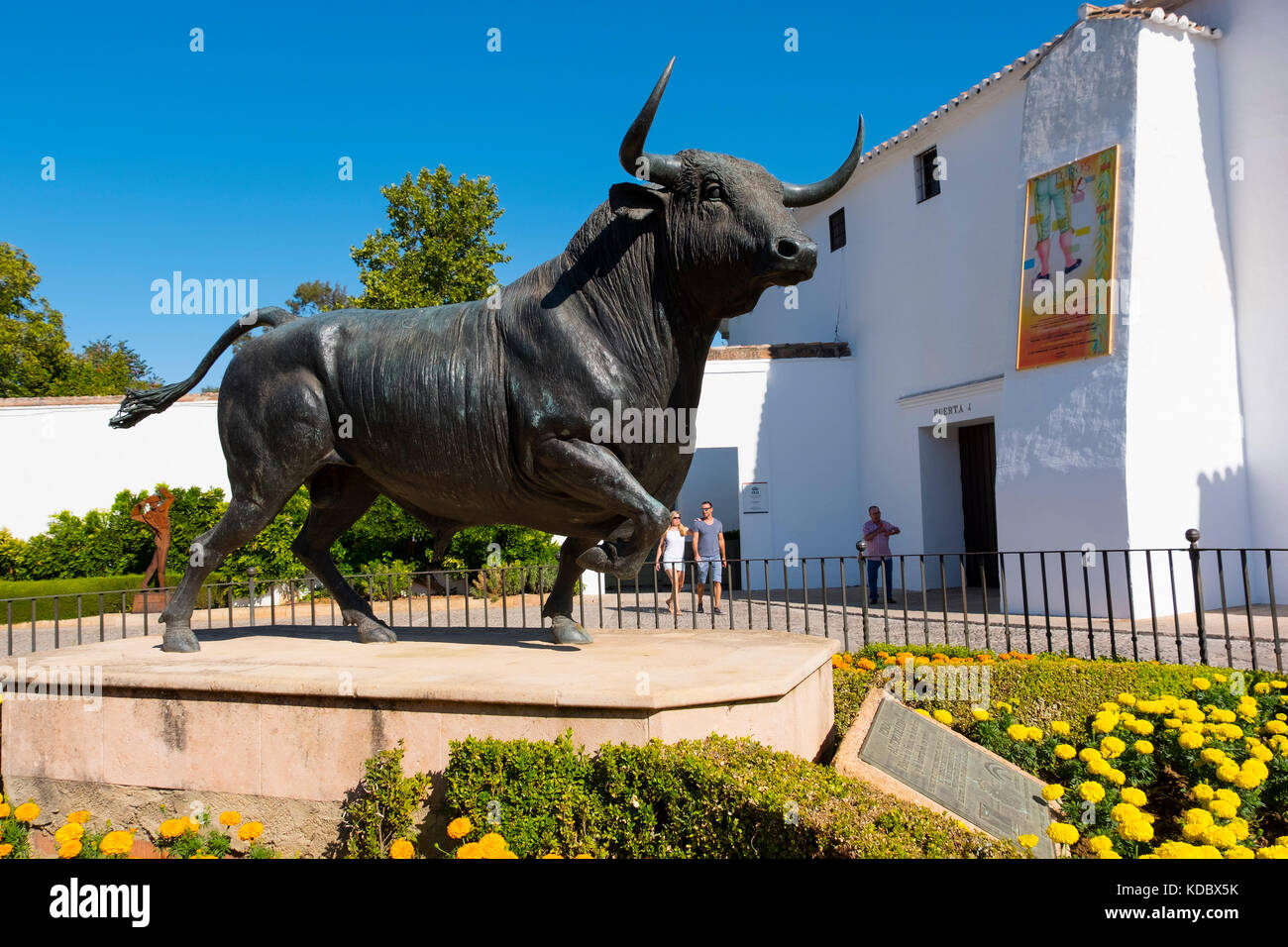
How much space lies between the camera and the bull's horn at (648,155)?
10.1ft

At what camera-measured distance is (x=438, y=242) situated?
60.4ft

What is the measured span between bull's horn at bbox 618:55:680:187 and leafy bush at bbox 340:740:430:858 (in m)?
2.35

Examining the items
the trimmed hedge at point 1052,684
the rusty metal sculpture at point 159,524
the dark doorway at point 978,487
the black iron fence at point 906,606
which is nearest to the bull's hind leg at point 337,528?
the black iron fence at point 906,606

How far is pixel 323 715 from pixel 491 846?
44.9 inches

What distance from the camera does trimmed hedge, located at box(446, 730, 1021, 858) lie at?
245 centimetres

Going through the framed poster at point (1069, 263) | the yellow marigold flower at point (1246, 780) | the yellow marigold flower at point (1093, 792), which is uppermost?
the framed poster at point (1069, 263)

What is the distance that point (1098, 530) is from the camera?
10.5 m

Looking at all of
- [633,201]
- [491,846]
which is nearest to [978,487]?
[633,201]

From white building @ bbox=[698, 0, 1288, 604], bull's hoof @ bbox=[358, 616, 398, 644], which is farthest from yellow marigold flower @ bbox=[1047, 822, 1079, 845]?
white building @ bbox=[698, 0, 1288, 604]

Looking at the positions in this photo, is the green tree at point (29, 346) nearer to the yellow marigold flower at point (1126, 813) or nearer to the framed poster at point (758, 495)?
the framed poster at point (758, 495)

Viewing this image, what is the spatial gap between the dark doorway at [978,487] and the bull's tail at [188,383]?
12.8 m

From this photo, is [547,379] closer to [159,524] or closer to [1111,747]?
[1111,747]

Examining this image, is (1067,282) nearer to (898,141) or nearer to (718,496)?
(898,141)
